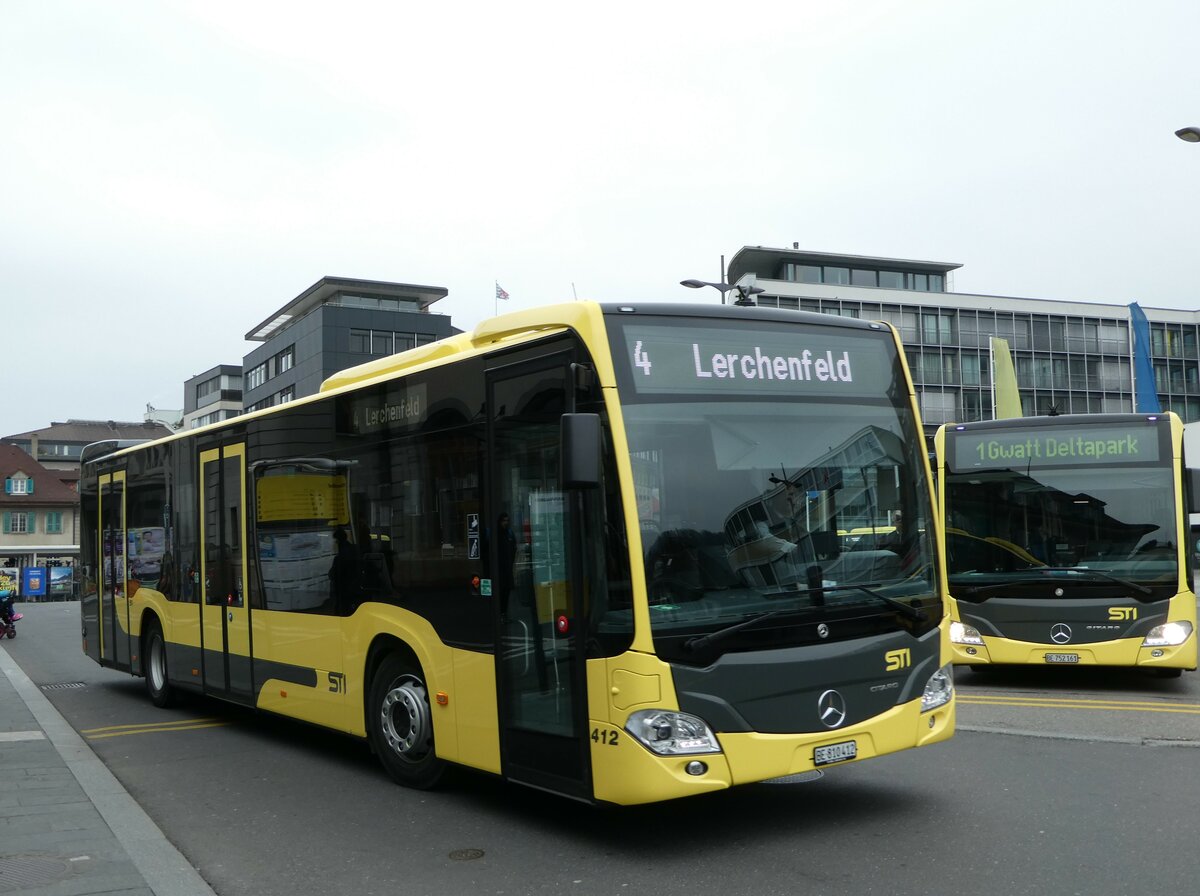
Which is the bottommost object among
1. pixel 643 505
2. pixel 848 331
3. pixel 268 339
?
pixel 643 505

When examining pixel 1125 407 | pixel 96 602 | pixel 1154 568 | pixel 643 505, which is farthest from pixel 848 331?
pixel 1125 407

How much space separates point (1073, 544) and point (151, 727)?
30.7 ft

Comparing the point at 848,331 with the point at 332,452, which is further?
the point at 332,452

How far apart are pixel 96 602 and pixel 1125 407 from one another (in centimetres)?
7894

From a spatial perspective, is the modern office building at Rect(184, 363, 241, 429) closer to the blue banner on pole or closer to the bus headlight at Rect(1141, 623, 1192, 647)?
the blue banner on pole

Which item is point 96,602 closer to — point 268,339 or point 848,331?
point 848,331

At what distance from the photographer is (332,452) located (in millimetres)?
9359

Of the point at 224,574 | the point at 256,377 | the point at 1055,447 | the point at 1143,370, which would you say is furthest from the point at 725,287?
the point at 256,377

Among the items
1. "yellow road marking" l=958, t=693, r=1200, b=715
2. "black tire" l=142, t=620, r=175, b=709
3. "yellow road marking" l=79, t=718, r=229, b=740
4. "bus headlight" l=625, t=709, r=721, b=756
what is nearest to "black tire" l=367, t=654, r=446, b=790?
"bus headlight" l=625, t=709, r=721, b=756

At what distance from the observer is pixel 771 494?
6.59 metres

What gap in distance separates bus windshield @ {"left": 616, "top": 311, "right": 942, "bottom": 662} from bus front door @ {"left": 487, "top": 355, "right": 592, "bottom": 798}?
21.8 inches

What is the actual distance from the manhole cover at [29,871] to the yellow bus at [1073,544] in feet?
29.8

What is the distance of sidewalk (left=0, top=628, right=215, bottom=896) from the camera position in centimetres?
598

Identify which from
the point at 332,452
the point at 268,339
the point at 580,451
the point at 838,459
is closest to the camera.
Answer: the point at 580,451
